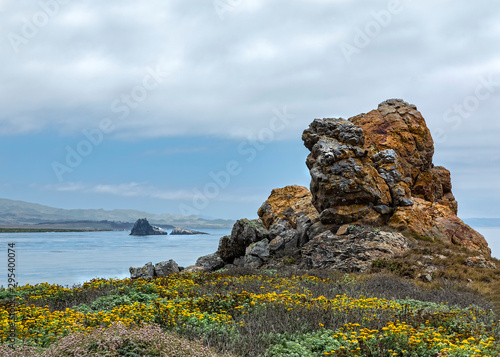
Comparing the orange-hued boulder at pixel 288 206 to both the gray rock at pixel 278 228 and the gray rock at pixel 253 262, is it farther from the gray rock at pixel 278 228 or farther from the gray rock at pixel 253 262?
the gray rock at pixel 253 262

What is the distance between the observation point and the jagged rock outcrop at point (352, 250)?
60.4ft

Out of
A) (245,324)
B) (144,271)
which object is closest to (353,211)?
(144,271)

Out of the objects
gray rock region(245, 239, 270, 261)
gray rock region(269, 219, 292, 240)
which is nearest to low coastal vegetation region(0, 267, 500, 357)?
gray rock region(245, 239, 270, 261)

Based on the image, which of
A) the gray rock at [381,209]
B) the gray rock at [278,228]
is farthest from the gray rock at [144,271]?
the gray rock at [381,209]

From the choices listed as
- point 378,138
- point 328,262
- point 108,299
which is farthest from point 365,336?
point 378,138

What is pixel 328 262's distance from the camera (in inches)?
754

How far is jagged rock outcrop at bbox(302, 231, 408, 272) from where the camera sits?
18422 mm

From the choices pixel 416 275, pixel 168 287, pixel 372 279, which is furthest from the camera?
pixel 416 275

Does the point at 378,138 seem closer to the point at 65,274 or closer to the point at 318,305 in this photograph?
the point at 318,305

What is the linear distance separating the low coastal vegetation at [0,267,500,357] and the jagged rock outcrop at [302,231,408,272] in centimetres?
487

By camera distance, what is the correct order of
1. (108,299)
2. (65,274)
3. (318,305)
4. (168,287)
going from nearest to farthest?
1. (318,305)
2. (108,299)
3. (168,287)
4. (65,274)

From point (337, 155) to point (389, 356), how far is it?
16.0 meters

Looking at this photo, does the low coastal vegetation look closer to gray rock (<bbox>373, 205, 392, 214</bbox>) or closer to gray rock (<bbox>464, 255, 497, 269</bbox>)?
gray rock (<bbox>464, 255, 497, 269</bbox>)

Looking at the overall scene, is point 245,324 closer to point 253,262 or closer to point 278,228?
point 253,262
